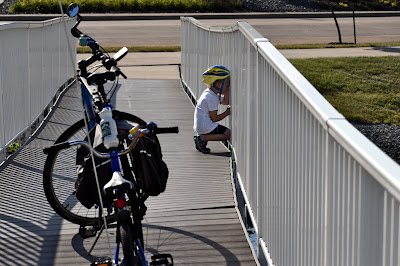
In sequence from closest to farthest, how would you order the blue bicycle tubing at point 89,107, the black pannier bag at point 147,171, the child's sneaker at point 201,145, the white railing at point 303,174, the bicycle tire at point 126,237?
the white railing at point 303,174 → the bicycle tire at point 126,237 → the black pannier bag at point 147,171 → the blue bicycle tubing at point 89,107 → the child's sneaker at point 201,145

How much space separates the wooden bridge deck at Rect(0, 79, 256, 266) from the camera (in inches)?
220

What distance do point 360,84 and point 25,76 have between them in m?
10.8

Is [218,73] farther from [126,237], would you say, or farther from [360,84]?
[360,84]

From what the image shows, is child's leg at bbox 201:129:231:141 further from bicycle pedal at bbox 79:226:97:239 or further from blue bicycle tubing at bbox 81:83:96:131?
bicycle pedal at bbox 79:226:97:239

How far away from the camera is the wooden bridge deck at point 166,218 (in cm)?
560

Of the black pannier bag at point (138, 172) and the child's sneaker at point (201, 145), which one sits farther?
the child's sneaker at point (201, 145)

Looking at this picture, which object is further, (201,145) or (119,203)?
(201,145)

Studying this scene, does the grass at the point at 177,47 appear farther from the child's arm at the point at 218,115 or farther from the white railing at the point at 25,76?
the child's arm at the point at 218,115

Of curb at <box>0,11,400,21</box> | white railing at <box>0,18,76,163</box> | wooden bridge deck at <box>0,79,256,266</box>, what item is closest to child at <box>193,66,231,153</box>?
wooden bridge deck at <box>0,79,256,266</box>

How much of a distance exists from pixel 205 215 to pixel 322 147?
3.12 metres

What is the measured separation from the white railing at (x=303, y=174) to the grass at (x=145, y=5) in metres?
30.0

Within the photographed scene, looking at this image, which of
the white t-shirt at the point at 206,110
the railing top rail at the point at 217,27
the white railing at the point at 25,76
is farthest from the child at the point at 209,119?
the white railing at the point at 25,76

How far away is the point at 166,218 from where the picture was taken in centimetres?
640

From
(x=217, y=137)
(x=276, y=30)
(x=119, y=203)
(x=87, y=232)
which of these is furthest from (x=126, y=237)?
(x=276, y=30)
